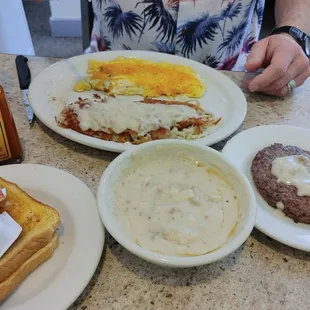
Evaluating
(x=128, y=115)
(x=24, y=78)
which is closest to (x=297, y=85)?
(x=128, y=115)

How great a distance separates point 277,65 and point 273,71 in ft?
0.08

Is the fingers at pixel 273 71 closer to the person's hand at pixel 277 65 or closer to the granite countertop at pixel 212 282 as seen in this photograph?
the person's hand at pixel 277 65

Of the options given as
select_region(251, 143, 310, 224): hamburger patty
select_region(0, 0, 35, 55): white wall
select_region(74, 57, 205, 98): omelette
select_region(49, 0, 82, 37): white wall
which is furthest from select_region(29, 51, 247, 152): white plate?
select_region(49, 0, 82, 37): white wall

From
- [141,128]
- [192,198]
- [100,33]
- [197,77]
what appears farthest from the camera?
[100,33]

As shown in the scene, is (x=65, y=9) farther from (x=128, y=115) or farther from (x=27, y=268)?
(x=27, y=268)

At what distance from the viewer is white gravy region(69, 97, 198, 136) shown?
1.07 m

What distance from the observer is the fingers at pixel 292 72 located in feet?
4.43

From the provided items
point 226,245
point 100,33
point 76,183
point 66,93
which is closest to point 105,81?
point 66,93

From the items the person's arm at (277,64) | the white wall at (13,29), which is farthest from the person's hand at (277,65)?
the white wall at (13,29)

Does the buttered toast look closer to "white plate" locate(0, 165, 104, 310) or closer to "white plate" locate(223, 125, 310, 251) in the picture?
"white plate" locate(0, 165, 104, 310)

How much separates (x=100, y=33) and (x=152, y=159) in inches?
37.7

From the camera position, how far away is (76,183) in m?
0.88

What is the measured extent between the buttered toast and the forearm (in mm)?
1249

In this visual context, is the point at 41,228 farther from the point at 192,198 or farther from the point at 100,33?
the point at 100,33
